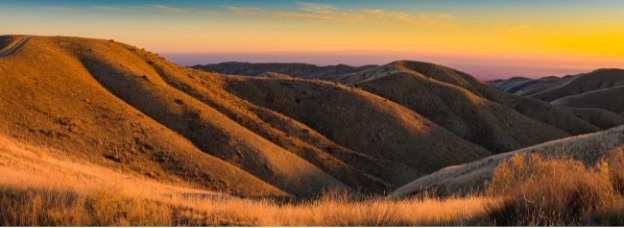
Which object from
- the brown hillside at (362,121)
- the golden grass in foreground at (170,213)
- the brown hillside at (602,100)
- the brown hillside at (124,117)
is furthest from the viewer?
the brown hillside at (602,100)

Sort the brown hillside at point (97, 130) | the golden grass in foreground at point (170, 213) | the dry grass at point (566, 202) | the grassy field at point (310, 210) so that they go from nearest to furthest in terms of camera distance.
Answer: the golden grass in foreground at point (170, 213), the grassy field at point (310, 210), the dry grass at point (566, 202), the brown hillside at point (97, 130)

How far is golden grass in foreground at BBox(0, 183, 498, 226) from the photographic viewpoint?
8.29 metres

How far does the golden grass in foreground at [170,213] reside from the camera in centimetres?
829

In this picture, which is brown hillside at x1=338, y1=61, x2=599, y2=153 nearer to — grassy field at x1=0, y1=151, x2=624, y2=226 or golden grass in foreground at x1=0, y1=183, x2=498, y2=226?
grassy field at x1=0, y1=151, x2=624, y2=226

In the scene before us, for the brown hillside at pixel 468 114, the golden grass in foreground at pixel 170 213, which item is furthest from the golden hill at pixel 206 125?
the golden grass in foreground at pixel 170 213

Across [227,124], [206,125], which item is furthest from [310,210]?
[227,124]

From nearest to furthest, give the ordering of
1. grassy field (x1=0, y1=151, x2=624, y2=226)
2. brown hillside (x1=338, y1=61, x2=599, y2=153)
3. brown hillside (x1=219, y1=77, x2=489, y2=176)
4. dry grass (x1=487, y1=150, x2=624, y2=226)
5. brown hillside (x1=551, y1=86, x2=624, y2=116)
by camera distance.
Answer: grassy field (x1=0, y1=151, x2=624, y2=226)
dry grass (x1=487, y1=150, x2=624, y2=226)
brown hillside (x1=219, y1=77, x2=489, y2=176)
brown hillside (x1=338, y1=61, x2=599, y2=153)
brown hillside (x1=551, y1=86, x2=624, y2=116)

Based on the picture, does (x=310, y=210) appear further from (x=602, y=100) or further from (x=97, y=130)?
(x=602, y=100)

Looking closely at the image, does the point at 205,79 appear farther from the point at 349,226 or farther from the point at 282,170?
the point at 349,226

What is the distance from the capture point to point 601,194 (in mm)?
9641

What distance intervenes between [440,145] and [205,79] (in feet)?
113

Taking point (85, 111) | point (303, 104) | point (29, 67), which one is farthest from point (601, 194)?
Answer: point (303, 104)

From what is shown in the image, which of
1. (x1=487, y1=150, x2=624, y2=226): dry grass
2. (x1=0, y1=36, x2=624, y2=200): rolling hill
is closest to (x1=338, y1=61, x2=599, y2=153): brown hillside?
(x1=0, y1=36, x2=624, y2=200): rolling hill

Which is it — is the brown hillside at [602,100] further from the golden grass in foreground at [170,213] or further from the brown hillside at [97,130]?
the golden grass in foreground at [170,213]
